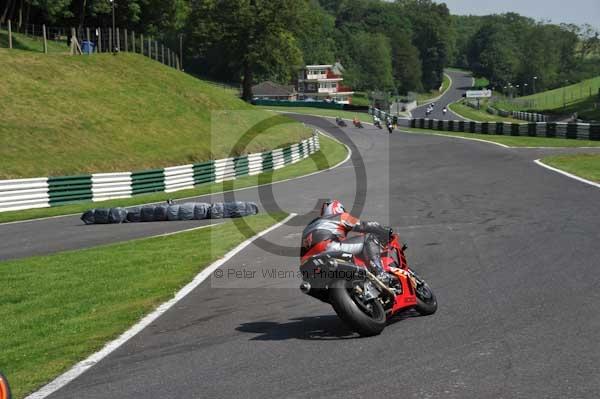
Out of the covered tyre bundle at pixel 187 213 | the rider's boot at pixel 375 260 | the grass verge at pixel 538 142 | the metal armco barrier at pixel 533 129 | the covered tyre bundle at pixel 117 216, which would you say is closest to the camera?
the rider's boot at pixel 375 260

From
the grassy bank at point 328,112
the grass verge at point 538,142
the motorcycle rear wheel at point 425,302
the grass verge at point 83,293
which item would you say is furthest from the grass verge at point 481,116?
the motorcycle rear wheel at point 425,302

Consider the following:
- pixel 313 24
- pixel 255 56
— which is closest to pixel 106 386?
pixel 255 56

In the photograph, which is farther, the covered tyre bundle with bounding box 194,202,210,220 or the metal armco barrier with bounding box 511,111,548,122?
the metal armco barrier with bounding box 511,111,548,122

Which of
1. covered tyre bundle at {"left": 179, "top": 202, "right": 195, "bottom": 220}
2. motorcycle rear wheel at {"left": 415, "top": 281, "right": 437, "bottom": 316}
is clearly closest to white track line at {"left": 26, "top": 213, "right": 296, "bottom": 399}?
motorcycle rear wheel at {"left": 415, "top": 281, "right": 437, "bottom": 316}

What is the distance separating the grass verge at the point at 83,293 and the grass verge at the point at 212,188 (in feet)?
31.9

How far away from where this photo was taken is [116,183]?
104 feet

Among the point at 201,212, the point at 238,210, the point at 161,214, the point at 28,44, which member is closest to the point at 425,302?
the point at 238,210

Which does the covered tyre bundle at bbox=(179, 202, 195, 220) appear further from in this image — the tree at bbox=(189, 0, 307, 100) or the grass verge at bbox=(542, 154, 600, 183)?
the tree at bbox=(189, 0, 307, 100)

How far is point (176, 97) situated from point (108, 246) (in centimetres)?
4015

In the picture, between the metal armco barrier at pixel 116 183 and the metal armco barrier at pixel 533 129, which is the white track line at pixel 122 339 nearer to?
the metal armco barrier at pixel 116 183

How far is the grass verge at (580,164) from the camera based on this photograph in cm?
2802

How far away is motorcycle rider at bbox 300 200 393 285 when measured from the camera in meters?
8.55

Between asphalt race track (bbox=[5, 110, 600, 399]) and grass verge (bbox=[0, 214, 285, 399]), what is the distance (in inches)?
21.6

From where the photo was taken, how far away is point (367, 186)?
29.0 meters
